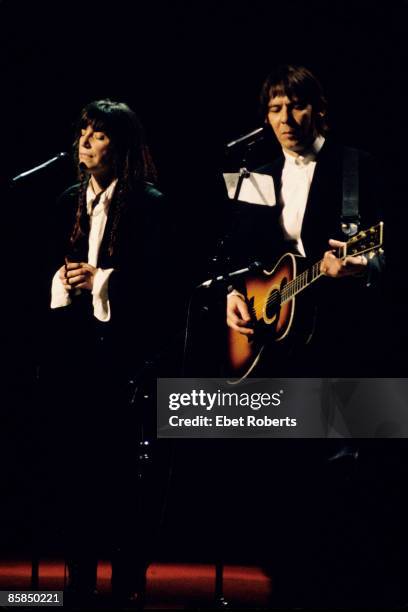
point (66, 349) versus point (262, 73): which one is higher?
point (262, 73)

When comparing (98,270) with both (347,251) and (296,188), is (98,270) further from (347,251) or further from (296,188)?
(347,251)

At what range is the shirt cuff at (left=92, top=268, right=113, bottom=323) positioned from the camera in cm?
341

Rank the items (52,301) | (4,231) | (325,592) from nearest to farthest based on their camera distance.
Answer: (325,592), (52,301), (4,231)

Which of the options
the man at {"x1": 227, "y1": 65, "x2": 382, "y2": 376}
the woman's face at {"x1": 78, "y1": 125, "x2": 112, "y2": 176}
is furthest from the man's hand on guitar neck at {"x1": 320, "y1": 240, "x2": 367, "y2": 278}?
the woman's face at {"x1": 78, "y1": 125, "x2": 112, "y2": 176}

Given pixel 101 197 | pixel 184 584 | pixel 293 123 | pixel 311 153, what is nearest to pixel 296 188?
pixel 311 153

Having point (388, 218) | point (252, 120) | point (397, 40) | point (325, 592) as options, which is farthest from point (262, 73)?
point (325, 592)

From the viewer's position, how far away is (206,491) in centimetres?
371

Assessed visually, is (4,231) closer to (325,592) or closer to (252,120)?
(252,120)

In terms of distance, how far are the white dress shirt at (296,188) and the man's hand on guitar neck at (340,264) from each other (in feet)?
0.71

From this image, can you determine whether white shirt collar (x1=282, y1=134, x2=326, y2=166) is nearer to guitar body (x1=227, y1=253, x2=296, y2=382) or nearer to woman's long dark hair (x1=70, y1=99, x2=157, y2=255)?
guitar body (x1=227, y1=253, x2=296, y2=382)

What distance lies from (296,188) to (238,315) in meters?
0.56

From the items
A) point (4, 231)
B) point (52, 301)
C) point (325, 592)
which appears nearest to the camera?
point (325, 592)

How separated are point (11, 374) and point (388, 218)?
1769 mm

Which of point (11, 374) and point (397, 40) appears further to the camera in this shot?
point (11, 374)
